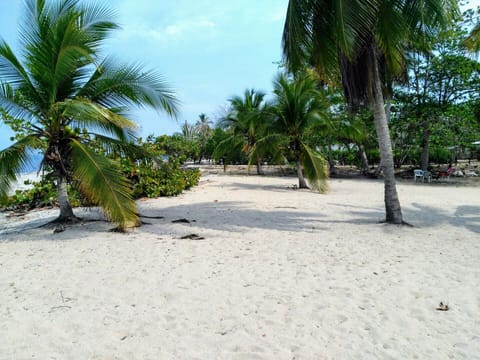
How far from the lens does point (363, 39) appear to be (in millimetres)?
6270

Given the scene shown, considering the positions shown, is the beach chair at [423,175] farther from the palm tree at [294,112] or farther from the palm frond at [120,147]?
the palm frond at [120,147]

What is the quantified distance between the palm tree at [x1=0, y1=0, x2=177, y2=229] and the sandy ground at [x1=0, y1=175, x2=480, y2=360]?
43.5 inches

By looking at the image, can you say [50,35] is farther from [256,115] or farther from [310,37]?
[256,115]

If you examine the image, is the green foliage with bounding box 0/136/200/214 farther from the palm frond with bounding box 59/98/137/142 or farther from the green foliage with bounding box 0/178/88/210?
the palm frond with bounding box 59/98/137/142

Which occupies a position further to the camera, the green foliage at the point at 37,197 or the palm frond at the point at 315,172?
the palm frond at the point at 315,172

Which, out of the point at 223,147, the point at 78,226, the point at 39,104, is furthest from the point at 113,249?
the point at 223,147

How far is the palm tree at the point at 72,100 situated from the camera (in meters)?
5.52

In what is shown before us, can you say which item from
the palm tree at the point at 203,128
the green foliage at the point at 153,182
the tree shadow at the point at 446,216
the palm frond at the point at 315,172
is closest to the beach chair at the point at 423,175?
the tree shadow at the point at 446,216

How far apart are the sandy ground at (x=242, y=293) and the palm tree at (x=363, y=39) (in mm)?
2729

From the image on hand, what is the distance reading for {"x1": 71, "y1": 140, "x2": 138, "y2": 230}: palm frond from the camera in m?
5.42

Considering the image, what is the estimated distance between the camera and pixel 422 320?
2.69 meters

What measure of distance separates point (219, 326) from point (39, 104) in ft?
19.6

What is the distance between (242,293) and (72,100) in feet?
14.8

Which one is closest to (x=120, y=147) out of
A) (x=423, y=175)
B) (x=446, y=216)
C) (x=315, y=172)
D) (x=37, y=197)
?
(x=37, y=197)
